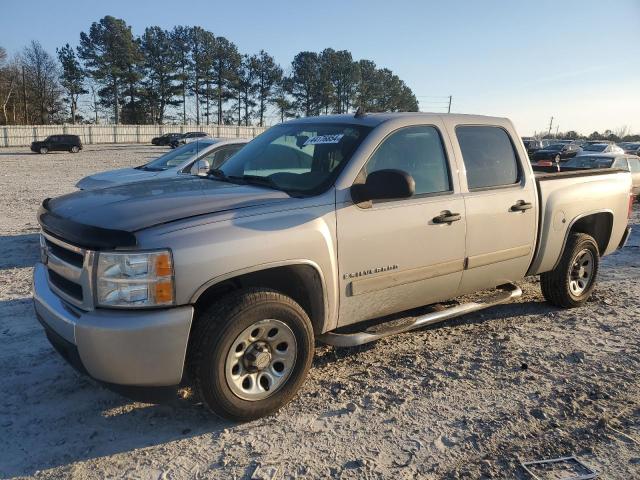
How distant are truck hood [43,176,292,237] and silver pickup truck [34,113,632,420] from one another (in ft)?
0.05

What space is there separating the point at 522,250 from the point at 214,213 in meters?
2.96

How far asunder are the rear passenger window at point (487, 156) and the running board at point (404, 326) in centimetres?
105

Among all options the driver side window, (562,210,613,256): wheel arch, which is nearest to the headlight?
(562,210,613,256): wheel arch

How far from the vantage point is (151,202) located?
10.9ft

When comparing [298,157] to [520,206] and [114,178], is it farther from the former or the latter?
[114,178]

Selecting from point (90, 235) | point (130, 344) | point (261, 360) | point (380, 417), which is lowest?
point (380, 417)

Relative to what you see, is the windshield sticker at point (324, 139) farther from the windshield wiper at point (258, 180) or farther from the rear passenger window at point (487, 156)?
the rear passenger window at point (487, 156)

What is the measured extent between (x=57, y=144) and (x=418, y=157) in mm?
43238

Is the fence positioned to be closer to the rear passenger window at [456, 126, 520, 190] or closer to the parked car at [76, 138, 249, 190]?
the parked car at [76, 138, 249, 190]

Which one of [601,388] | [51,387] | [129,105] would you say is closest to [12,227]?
[51,387]

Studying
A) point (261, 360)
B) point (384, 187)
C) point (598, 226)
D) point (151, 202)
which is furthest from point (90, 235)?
point (598, 226)

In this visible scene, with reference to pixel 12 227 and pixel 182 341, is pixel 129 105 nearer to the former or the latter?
pixel 12 227

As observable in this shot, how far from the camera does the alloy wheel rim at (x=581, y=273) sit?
558 cm

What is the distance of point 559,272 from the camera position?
5410 millimetres
